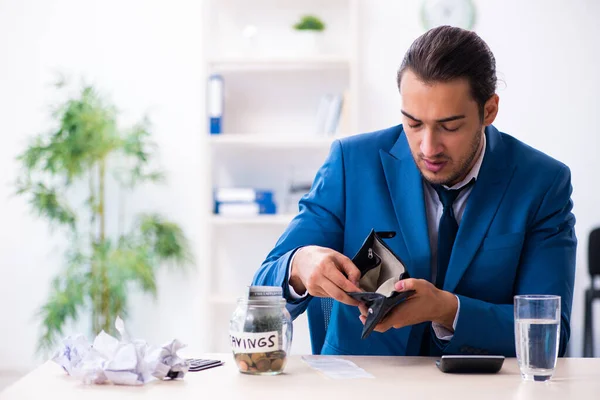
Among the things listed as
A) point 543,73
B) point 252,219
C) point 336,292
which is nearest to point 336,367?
point 336,292

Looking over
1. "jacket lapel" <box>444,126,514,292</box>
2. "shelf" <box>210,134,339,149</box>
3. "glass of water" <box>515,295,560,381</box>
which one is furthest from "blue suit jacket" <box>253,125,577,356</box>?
"shelf" <box>210,134,339,149</box>

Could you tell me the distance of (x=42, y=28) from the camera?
4.45 m

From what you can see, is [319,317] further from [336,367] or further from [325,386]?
[325,386]

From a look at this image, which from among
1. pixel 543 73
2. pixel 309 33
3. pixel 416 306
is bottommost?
pixel 416 306

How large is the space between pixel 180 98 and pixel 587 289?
2374 millimetres

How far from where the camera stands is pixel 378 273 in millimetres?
1589

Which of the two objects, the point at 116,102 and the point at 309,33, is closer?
the point at 309,33

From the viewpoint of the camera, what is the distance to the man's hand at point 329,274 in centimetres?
148

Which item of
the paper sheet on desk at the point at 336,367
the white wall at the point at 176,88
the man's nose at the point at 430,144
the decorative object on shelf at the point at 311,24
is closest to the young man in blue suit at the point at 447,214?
the man's nose at the point at 430,144

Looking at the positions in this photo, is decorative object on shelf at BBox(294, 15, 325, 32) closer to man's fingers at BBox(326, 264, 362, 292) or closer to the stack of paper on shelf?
the stack of paper on shelf

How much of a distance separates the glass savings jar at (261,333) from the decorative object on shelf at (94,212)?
2701 millimetres

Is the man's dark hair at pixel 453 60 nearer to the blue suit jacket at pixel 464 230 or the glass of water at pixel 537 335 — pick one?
the blue suit jacket at pixel 464 230

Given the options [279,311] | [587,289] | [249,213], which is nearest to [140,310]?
[249,213]

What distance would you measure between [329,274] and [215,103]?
109 inches
